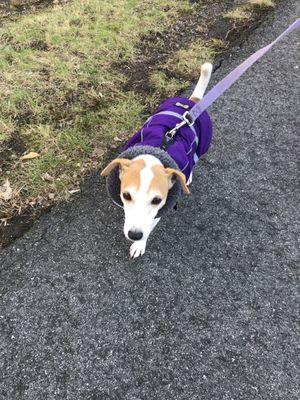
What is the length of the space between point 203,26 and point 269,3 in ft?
3.63

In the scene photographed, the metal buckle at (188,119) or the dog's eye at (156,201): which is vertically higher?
the metal buckle at (188,119)

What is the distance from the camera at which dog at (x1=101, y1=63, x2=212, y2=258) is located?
7.50ft

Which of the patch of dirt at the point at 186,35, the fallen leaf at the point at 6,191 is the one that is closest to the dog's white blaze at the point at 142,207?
the fallen leaf at the point at 6,191

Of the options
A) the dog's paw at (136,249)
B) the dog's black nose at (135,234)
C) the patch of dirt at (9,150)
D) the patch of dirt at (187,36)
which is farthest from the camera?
the patch of dirt at (187,36)

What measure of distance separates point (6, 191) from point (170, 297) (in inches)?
60.3

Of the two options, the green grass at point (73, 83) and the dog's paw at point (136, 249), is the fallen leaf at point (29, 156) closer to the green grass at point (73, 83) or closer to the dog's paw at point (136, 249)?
the green grass at point (73, 83)

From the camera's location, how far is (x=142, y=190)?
227 centimetres

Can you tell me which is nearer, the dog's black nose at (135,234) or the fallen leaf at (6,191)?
the dog's black nose at (135,234)

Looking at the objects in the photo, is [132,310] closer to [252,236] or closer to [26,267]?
[26,267]

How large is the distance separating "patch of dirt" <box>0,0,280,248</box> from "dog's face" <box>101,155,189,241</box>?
1.59 meters

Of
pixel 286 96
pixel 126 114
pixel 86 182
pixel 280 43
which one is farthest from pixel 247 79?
pixel 86 182

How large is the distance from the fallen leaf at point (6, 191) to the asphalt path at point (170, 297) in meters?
0.34

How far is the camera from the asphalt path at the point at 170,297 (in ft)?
7.52

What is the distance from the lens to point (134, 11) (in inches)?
197
